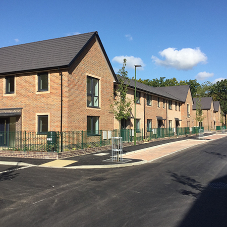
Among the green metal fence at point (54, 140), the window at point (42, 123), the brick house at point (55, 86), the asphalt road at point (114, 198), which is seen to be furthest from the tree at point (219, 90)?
the asphalt road at point (114, 198)

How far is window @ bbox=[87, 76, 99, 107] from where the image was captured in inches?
811

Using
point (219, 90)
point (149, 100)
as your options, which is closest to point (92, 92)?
point (149, 100)

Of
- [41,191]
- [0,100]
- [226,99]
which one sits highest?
[226,99]

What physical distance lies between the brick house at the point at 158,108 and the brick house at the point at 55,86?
5137 mm

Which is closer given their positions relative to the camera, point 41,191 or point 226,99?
point 41,191

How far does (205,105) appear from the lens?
231 ft

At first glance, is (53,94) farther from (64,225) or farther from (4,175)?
(64,225)

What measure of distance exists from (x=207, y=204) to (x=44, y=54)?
57.1ft

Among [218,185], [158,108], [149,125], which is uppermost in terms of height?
[158,108]

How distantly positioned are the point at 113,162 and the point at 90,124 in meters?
7.40

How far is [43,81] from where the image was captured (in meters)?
18.9

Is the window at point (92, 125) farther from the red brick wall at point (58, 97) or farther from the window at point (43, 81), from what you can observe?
the window at point (43, 81)

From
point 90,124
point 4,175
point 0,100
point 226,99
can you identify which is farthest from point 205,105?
point 4,175

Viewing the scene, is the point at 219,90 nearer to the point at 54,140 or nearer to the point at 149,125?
the point at 149,125
